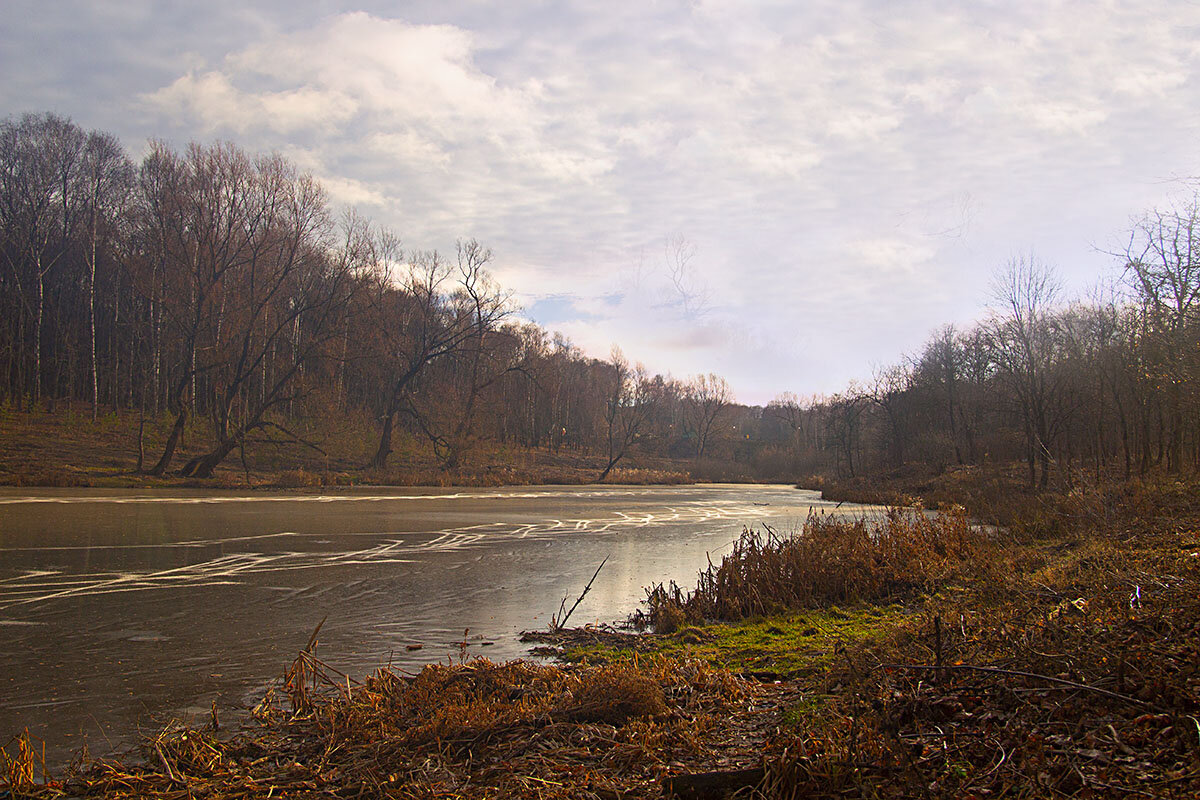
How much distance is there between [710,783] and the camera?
3.67m

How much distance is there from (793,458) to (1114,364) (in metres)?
40.7

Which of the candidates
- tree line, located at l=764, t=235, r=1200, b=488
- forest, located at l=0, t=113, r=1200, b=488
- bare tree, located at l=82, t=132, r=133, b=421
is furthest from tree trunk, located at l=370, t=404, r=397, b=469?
tree line, located at l=764, t=235, r=1200, b=488

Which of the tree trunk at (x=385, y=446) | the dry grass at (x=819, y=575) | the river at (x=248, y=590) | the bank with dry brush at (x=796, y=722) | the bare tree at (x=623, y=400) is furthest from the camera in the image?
the bare tree at (x=623, y=400)

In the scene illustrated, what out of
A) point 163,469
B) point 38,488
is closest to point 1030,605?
point 38,488

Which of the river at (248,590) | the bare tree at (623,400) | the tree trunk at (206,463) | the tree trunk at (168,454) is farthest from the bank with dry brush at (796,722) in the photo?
the bare tree at (623,400)

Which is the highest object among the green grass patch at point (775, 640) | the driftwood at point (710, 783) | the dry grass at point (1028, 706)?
the dry grass at point (1028, 706)

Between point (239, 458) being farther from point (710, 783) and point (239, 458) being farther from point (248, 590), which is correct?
point (710, 783)

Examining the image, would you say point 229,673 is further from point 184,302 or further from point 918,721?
point 184,302

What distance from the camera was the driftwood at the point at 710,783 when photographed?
3627mm

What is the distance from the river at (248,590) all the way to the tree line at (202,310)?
49.4ft

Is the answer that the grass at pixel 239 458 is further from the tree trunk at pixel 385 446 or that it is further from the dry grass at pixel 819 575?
the dry grass at pixel 819 575

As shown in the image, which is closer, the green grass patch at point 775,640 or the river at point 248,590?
the river at point 248,590

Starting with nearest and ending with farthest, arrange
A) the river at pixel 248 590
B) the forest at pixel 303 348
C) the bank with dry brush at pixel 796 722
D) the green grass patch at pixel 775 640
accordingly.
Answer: the bank with dry brush at pixel 796 722 → the river at pixel 248 590 → the green grass patch at pixel 775 640 → the forest at pixel 303 348

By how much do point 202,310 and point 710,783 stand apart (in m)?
40.4
